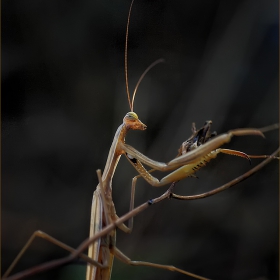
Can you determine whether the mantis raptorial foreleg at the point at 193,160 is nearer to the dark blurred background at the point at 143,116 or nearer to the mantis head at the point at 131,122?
the mantis head at the point at 131,122

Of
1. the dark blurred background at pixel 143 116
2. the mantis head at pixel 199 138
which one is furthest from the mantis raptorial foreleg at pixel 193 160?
the dark blurred background at pixel 143 116

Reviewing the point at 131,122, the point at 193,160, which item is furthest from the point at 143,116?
the point at 193,160

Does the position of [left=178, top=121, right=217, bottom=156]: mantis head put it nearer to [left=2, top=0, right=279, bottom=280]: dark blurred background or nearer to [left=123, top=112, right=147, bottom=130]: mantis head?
[left=123, top=112, right=147, bottom=130]: mantis head

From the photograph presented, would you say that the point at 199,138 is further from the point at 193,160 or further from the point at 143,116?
the point at 143,116

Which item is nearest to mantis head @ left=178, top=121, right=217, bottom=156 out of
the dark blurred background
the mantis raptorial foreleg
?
the mantis raptorial foreleg

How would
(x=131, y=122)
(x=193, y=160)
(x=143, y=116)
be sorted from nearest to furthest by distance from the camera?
(x=193, y=160) → (x=131, y=122) → (x=143, y=116)

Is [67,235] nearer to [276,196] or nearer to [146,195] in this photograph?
[146,195]

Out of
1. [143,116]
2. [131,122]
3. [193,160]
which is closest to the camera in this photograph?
[193,160]

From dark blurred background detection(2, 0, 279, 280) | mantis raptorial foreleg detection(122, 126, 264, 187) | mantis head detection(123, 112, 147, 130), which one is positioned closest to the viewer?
mantis raptorial foreleg detection(122, 126, 264, 187)

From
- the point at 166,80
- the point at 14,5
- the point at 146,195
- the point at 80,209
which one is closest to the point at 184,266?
the point at 146,195
